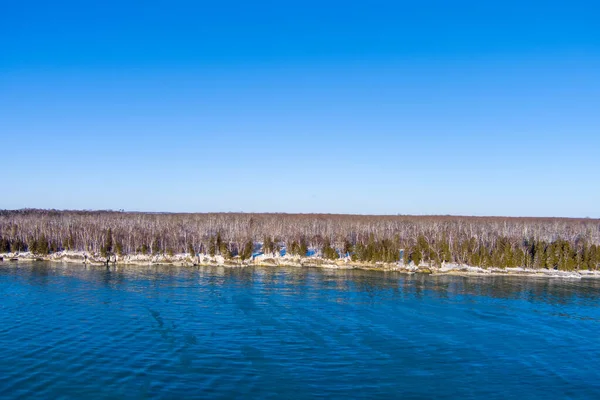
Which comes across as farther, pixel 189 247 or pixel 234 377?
pixel 189 247

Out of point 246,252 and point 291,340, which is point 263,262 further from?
point 291,340

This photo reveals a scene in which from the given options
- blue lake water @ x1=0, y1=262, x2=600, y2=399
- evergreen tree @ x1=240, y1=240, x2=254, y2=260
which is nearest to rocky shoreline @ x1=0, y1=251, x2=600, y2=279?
evergreen tree @ x1=240, y1=240, x2=254, y2=260

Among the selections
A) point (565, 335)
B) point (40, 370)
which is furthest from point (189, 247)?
point (565, 335)

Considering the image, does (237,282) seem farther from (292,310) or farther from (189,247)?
(189,247)

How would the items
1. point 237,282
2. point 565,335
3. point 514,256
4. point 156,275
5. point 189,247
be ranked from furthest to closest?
point 189,247
point 514,256
point 156,275
point 237,282
point 565,335

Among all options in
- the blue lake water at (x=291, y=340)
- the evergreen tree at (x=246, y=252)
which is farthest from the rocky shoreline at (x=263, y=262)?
the blue lake water at (x=291, y=340)
